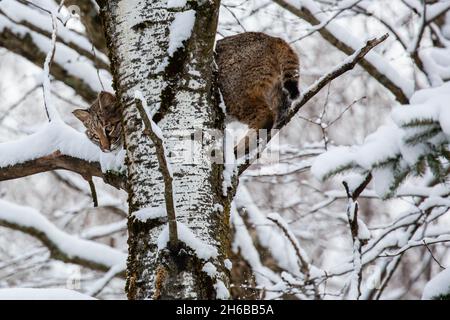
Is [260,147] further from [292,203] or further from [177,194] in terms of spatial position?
[292,203]

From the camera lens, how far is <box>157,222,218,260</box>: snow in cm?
219

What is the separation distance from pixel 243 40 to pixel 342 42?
1695 millimetres

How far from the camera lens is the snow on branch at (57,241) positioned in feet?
17.6

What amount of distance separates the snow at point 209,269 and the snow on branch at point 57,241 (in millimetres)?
3454

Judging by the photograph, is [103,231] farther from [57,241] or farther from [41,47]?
[41,47]

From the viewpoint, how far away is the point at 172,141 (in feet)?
7.80

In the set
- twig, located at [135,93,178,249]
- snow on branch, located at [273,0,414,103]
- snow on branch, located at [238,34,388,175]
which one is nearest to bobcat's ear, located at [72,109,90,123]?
snow on branch, located at [273,0,414,103]

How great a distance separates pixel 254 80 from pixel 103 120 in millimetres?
1144

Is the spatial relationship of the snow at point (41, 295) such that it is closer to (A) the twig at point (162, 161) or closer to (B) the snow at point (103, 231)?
(A) the twig at point (162, 161)

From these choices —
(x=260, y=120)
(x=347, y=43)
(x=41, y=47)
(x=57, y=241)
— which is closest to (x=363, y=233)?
(x=260, y=120)

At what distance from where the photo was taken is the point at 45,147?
3068 mm

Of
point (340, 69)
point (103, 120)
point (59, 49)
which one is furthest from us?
point (59, 49)
